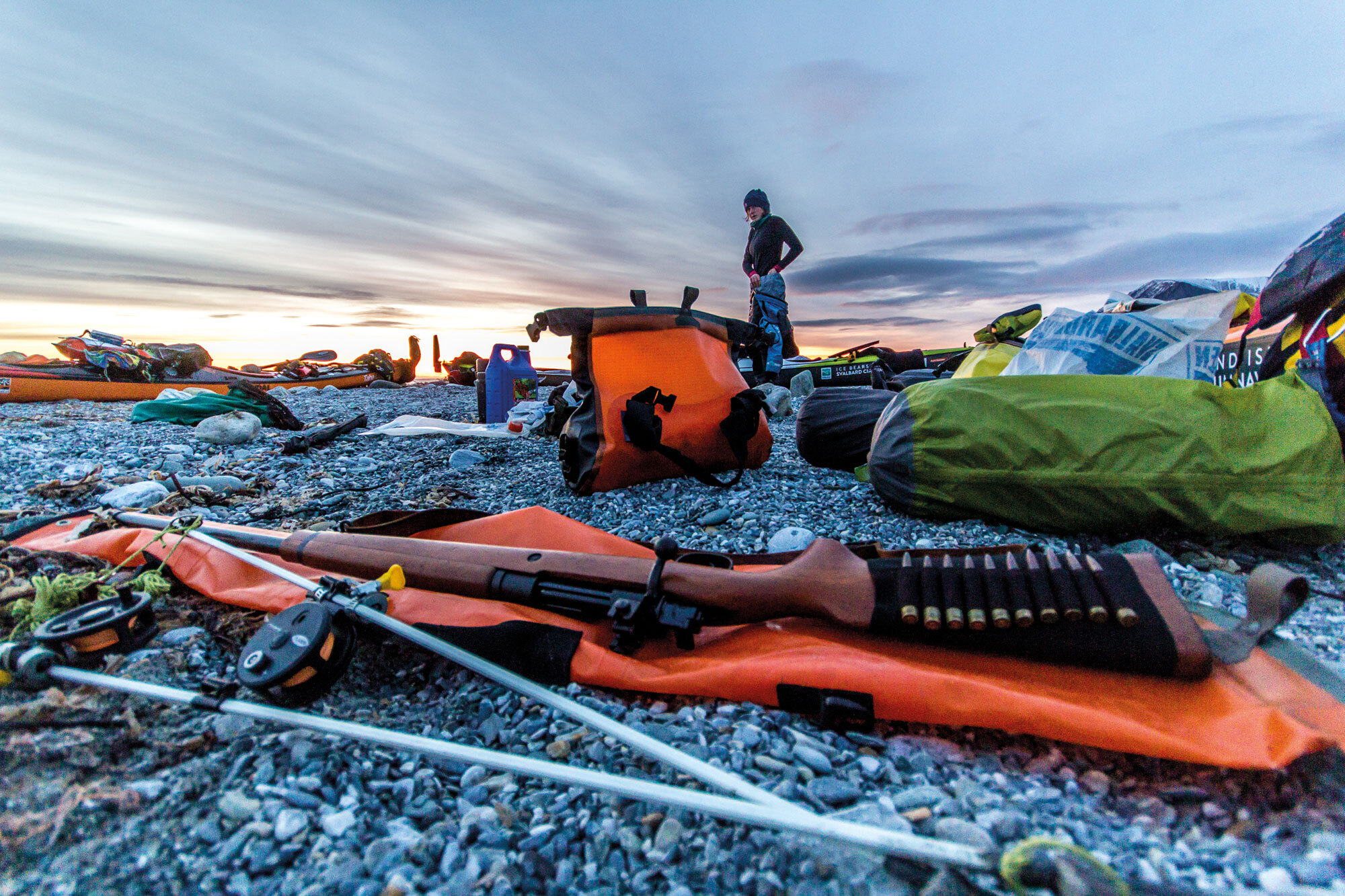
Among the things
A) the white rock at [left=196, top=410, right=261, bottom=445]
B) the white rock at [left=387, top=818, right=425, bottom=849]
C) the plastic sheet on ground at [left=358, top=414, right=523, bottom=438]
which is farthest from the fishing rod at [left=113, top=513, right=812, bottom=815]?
the white rock at [left=196, top=410, right=261, bottom=445]

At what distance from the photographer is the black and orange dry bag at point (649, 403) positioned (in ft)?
12.4

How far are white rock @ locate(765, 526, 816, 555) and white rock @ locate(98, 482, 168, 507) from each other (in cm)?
380

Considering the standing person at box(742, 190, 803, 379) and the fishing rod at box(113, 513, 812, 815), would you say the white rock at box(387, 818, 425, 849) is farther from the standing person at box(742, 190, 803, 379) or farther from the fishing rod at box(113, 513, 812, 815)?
the standing person at box(742, 190, 803, 379)

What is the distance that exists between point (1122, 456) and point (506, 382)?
6998 millimetres

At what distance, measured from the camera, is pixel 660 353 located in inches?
161

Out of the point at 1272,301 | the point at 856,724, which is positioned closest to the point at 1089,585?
the point at 856,724

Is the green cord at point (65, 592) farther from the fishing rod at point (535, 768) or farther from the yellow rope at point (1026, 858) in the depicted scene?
the yellow rope at point (1026, 858)

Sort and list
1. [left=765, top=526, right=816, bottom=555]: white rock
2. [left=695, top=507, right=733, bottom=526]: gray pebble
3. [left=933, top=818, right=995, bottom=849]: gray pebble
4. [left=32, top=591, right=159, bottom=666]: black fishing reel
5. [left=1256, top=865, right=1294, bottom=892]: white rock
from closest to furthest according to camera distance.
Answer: [left=1256, top=865, right=1294, bottom=892]: white rock
[left=933, top=818, right=995, bottom=849]: gray pebble
[left=32, top=591, right=159, bottom=666]: black fishing reel
[left=765, top=526, right=816, bottom=555]: white rock
[left=695, top=507, right=733, bottom=526]: gray pebble

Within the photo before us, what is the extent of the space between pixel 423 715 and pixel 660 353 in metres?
2.90

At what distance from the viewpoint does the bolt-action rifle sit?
1.44m

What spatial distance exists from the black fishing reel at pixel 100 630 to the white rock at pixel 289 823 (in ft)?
3.31

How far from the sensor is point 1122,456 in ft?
8.28

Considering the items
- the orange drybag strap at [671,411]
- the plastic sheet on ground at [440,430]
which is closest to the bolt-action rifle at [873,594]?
the orange drybag strap at [671,411]

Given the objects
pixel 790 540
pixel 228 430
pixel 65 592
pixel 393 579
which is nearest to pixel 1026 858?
pixel 393 579
